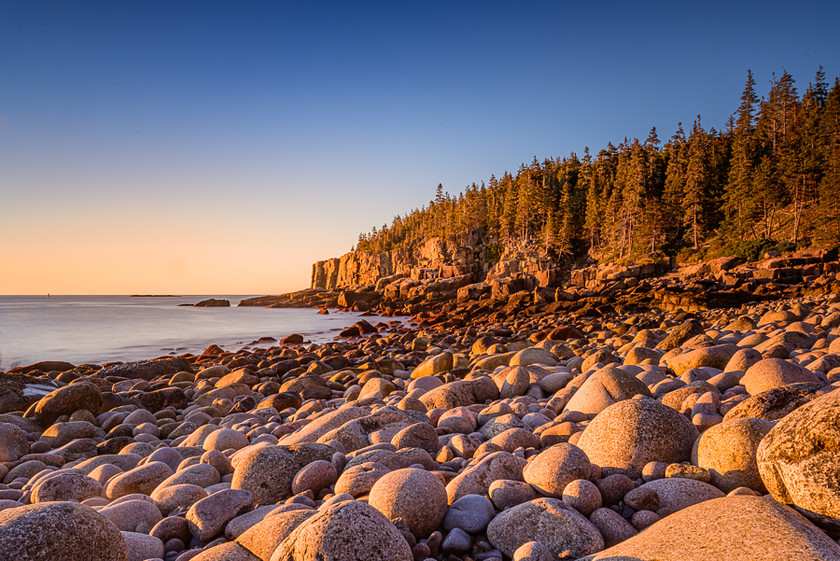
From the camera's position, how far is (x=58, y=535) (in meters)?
2.21

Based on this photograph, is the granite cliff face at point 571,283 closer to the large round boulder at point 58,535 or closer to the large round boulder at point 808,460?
the large round boulder at point 808,460

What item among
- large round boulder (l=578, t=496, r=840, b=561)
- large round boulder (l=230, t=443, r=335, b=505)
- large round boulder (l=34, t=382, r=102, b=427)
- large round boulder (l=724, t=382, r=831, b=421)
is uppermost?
large round boulder (l=724, t=382, r=831, b=421)

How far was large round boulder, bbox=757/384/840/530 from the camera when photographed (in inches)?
82.0

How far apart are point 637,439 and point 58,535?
3.65m

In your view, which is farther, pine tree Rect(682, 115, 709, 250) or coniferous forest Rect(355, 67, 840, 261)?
pine tree Rect(682, 115, 709, 250)

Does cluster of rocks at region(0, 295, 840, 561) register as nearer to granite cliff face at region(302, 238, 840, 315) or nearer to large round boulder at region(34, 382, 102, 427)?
large round boulder at region(34, 382, 102, 427)

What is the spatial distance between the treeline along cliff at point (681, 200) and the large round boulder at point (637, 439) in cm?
3845

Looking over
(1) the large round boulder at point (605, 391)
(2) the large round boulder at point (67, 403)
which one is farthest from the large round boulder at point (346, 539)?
(2) the large round boulder at point (67, 403)

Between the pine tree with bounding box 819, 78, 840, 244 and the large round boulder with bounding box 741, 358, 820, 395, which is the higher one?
the pine tree with bounding box 819, 78, 840, 244

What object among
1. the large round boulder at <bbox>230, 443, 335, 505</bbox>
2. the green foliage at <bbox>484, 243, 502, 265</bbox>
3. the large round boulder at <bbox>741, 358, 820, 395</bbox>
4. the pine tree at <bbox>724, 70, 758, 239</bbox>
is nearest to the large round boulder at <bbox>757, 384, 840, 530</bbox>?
the large round boulder at <bbox>741, 358, 820, 395</bbox>

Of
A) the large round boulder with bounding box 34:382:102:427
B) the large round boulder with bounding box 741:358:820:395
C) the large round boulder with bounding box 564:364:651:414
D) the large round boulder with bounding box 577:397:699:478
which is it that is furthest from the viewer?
the large round boulder with bounding box 34:382:102:427

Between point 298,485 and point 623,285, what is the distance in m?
34.1

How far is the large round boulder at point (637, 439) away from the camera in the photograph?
3.24m

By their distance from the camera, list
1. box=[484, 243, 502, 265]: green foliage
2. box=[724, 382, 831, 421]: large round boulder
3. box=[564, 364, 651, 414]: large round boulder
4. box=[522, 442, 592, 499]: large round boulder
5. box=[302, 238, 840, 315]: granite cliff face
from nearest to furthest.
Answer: box=[522, 442, 592, 499]: large round boulder < box=[724, 382, 831, 421]: large round boulder < box=[564, 364, 651, 414]: large round boulder < box=[302, 238, 840, 315]: granite cliff face < box=[484, 243, 502, 265]: green foliage
